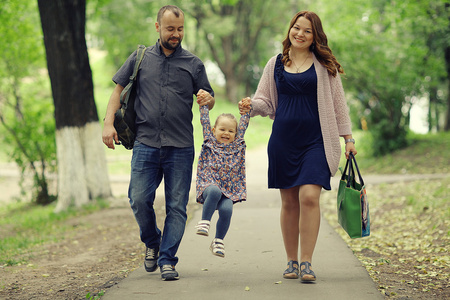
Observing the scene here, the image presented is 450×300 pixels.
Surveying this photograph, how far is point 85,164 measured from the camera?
35.3 ft

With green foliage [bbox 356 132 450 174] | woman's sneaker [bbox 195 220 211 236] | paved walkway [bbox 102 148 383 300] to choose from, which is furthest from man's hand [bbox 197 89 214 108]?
green foliage [bbox 356 132 450 174]

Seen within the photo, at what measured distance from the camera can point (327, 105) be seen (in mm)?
4855

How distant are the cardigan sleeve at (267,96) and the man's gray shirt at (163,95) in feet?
1.85

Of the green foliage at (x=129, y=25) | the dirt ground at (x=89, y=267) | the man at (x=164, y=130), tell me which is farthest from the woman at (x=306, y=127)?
the green foliage at (x=129, y=25)

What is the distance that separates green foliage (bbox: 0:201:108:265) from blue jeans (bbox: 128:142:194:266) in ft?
8.93

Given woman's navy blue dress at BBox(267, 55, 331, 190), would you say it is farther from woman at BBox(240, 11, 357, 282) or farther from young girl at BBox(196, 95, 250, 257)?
young girl at BBox(196, 95, 250, 257)

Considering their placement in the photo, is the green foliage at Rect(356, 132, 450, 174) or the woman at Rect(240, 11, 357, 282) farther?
the green foliage at Rect(356, 132, 450, 174)

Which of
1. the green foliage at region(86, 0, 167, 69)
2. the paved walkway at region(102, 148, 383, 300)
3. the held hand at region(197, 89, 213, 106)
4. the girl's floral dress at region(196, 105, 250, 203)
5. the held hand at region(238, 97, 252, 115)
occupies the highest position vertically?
the green foliage at region(86, 0, 167, 69)

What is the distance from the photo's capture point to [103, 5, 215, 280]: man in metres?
4.91

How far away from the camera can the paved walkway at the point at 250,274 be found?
4.48m

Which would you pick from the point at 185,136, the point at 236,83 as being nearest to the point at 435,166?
the point at 185,136

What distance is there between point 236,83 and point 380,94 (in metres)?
22.8

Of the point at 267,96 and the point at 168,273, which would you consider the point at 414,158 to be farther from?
the point at 168,273

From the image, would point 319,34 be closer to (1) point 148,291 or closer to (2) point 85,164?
(1) point 148,291
